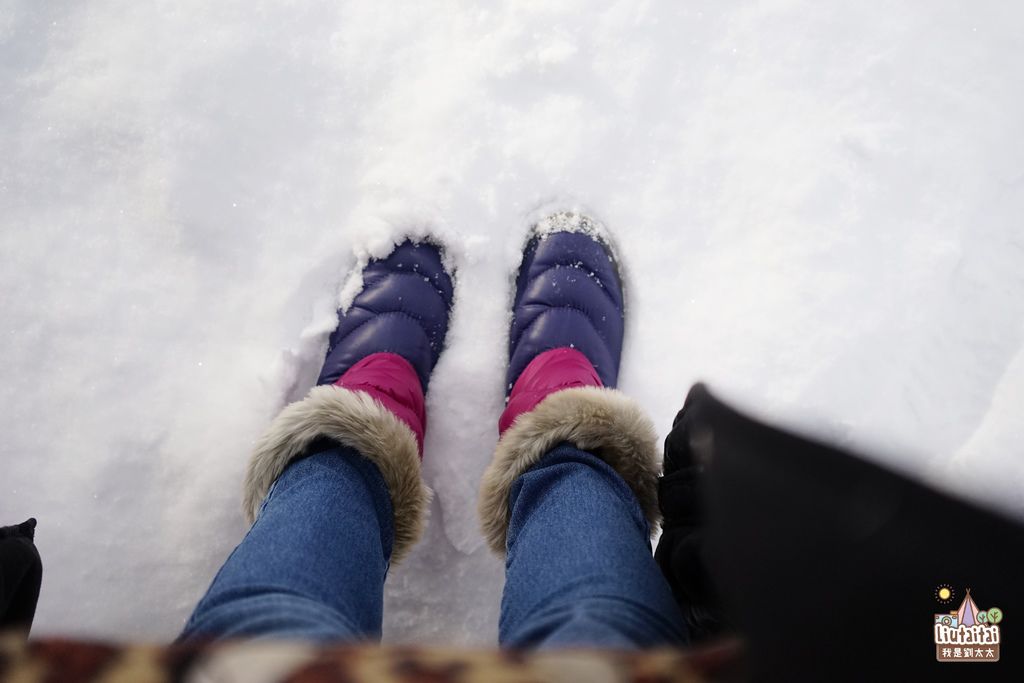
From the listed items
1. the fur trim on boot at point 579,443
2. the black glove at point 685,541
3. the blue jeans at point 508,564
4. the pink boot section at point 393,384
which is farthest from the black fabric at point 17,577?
the black glove at point 685,541

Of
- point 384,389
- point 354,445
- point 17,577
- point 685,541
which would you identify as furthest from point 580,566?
point 17,577

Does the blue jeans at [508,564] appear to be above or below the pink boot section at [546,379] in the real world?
below

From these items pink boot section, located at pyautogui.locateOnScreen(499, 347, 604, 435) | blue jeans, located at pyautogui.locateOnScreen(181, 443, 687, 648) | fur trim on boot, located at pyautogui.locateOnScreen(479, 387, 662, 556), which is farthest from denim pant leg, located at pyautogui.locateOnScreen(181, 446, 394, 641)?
pink boot section, located at pyautogui.locateOnScreen(499, 347, 604, 435)

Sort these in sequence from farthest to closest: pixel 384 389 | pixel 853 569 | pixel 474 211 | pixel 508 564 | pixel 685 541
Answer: pixel 474 211 < pixel 384 389 < pixel 508 564 < pixel 685 541 < pixel 853 569

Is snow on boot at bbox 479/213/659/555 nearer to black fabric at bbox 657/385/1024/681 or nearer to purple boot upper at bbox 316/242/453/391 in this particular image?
purple boot upper at bbox 316/242/453/391

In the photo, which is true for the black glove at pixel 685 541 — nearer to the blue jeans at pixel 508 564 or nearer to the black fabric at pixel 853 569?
the blue jeans at pixel 508 564

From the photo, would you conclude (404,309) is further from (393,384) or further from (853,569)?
(853,569)

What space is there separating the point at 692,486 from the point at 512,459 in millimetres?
266

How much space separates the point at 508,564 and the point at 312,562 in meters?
0.23

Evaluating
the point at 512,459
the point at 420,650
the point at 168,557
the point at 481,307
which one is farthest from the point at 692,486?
the point at 168,557

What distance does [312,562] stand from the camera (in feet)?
2.03

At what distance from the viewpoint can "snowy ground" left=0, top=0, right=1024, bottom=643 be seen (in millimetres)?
1007

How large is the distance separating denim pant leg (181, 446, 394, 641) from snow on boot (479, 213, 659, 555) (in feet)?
0.59

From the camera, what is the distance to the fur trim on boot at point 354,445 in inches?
31.4
